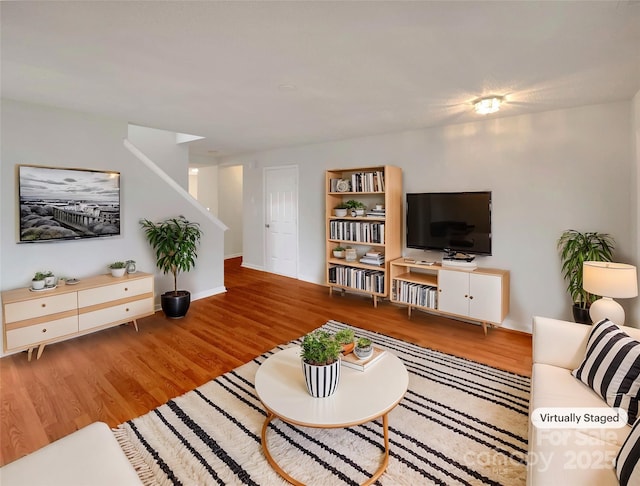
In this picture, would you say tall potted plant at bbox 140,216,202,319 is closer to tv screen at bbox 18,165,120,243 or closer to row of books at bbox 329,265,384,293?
tv screen at bbox 18,165,120,243

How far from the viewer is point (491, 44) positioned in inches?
73.0

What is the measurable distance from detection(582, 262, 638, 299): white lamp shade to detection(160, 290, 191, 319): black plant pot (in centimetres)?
392

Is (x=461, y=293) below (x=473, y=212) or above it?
below

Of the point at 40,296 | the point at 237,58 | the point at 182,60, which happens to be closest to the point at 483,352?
the point at 237,58

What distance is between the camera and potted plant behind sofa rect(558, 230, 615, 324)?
111 inches

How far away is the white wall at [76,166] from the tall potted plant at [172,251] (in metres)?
0.17

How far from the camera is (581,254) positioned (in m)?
2.84

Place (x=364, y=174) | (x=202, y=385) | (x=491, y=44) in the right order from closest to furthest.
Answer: (x=491, y=44)
(x=202, y=385)
(x=364, y=174)

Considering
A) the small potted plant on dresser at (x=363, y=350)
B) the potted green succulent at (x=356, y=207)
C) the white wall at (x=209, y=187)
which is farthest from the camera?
the white wall at (x=209, y=187)

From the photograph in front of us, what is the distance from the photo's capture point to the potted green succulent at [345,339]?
1.80 metres

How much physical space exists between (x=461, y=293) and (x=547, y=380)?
1.70 m

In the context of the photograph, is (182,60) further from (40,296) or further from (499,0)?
(40,296)

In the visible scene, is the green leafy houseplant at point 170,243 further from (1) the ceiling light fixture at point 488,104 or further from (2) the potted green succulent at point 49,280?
(1) the ceiling light fixture at point 488,104

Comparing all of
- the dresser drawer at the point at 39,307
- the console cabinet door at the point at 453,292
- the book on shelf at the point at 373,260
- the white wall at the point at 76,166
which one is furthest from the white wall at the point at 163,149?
the console cabinet door at the point at 453,292
